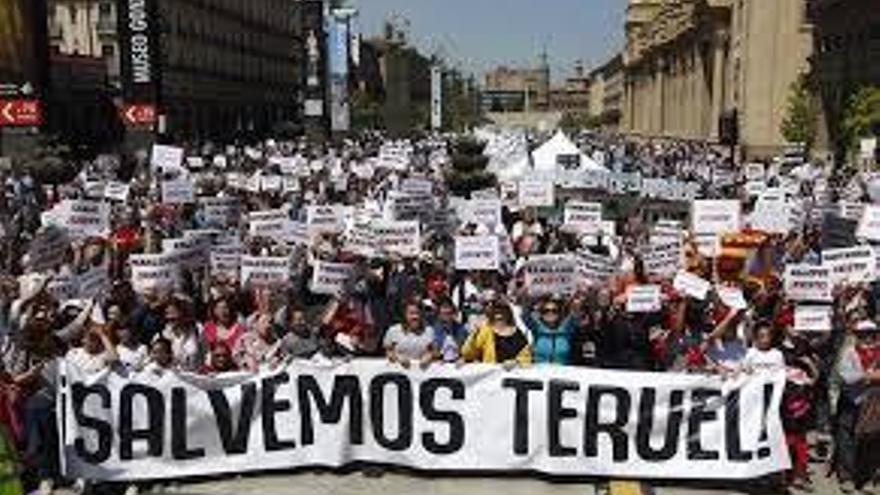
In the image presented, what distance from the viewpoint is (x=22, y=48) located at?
131 ft

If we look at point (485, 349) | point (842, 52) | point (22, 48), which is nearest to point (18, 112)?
point (22, 48)

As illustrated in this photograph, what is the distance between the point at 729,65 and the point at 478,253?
80.2 meters

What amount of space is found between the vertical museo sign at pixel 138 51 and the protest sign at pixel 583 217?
24854mm

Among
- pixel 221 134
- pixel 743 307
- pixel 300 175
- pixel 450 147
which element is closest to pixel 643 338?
pixel 743 307

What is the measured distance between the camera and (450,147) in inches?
2559

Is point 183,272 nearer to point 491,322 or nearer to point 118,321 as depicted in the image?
point 118,321

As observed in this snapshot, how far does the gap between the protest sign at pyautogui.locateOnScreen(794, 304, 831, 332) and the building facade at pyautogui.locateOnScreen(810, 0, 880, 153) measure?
49218 millimetres

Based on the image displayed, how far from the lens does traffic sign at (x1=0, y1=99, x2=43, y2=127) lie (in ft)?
118

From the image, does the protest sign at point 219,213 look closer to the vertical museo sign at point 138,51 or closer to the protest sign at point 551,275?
the protest sign at point 551,275

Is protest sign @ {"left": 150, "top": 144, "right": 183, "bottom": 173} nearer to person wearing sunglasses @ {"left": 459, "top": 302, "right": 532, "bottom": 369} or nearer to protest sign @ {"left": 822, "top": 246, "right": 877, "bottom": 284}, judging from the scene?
protest sign @ {"left": 822, "top": 246, "right": 877, "bottom": 284}

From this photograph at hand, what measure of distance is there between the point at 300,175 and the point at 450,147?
117 feet

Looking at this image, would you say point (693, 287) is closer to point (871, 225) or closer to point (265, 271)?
point (265, 271)

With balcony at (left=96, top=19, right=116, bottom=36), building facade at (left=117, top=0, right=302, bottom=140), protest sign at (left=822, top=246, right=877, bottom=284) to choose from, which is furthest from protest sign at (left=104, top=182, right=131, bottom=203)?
balcony at (left=96, top=19, right=116, bottom=36)

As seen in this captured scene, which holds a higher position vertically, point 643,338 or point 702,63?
point 702,63
